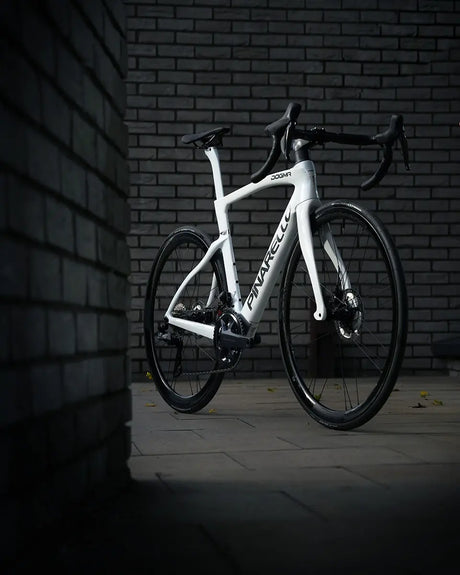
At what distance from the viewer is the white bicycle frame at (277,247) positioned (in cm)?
396

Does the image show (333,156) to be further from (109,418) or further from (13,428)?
(13,428)

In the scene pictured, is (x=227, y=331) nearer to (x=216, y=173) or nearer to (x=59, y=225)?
(x=216, y=173)

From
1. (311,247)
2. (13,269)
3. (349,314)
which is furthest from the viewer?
(311,247)

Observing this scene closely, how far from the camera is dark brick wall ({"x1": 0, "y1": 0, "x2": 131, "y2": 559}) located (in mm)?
1675

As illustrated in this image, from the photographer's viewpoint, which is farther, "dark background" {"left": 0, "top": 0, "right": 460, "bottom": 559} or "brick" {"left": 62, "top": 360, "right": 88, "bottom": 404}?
"dark background" {"left": 0, "top": 0, "right": 460, "bottom": 559}

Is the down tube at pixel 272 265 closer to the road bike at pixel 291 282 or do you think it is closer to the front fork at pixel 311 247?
the road bike at pixel 291 282

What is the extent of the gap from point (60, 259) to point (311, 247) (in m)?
2.04

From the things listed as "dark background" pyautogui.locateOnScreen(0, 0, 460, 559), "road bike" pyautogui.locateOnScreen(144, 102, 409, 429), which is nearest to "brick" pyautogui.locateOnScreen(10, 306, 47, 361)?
"road bike" pyautogui.locateOnScreen(144, 102, 409, 429)

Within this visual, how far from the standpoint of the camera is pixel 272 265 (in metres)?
4.32

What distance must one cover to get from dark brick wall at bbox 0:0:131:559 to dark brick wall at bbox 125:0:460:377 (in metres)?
4.54

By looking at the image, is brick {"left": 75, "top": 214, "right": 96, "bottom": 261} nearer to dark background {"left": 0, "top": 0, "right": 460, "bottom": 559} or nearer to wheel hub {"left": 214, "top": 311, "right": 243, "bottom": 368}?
wheel hub {"left": 214, "top": 311, "right": 243, "bottom": 368}

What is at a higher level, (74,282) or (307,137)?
(307,137)

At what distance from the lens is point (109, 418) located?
98.9 inches

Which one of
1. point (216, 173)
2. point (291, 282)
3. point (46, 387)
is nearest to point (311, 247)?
point (291, 282)
